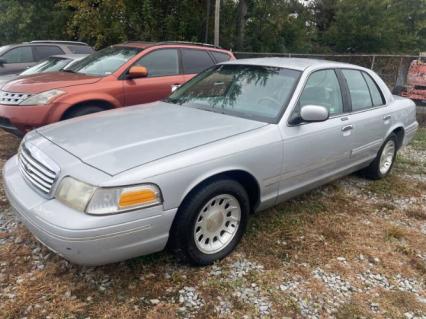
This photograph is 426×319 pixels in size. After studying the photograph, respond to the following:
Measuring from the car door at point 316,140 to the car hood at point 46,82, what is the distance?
10.2 feet

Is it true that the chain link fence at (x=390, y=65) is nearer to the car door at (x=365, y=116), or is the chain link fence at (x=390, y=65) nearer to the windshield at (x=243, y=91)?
the car door at (x=365, y=116)

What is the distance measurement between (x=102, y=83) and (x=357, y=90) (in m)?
3.37

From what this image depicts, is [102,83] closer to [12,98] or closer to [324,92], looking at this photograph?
[12,98]

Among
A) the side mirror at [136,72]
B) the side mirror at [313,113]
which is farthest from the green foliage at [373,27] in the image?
the side mirror at [313,113]

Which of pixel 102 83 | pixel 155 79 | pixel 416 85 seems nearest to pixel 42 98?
pixel 102 83

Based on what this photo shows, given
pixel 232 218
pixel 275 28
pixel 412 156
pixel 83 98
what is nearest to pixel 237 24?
pixel 275 28

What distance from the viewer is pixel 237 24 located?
1634cm

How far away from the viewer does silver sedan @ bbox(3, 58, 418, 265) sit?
2469 millimetres

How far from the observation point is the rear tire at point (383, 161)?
500 cm

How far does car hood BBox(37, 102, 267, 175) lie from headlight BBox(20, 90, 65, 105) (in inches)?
63.6

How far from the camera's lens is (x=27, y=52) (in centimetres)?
1004

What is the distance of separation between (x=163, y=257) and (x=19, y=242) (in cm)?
128

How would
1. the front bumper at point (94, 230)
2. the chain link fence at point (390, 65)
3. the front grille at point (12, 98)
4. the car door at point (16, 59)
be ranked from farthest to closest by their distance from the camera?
the chain link fence at point (390, 65)
the car door at point (16, 59)
the front grille at point (12, 98)
the front bumper at point (94, 230)

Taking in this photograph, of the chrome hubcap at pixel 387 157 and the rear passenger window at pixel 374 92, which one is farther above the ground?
the rear passenger window at pixel 374 92
